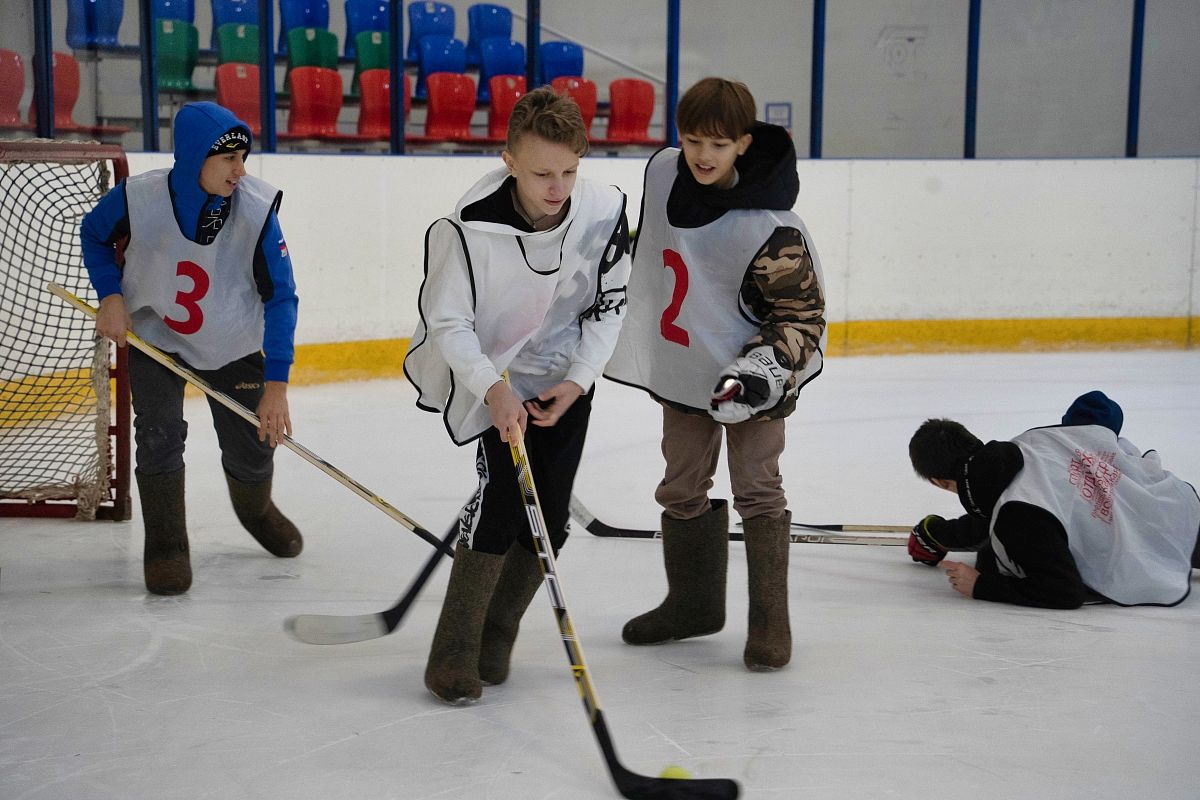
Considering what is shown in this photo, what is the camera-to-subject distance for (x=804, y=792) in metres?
1.44

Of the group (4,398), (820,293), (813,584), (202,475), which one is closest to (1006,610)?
(813,584)

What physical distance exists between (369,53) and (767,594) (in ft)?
17.8

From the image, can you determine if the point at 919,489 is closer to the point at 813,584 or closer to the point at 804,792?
the point at 813,584

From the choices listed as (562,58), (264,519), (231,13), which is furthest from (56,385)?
(562,58)

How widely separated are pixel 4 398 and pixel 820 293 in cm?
251

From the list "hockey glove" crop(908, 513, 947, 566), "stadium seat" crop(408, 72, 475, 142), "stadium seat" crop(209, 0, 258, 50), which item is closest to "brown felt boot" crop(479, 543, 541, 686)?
"hockey glove" crop(908, 513, 947, 566)

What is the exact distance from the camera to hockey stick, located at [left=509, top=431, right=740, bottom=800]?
1.39 m

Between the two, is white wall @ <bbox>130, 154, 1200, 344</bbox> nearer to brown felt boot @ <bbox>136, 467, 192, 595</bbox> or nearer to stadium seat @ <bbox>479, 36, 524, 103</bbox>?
stadium seat @ <bbox>479, 36, 524, 103</bbox>

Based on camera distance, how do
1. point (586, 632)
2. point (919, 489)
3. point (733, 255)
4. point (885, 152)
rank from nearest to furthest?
point (733, 255)
point (586, 632)
point (919, 489)
point (885, 152)

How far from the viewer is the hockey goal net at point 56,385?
9.12 feet

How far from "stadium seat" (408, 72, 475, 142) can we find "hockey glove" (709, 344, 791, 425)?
5108 millimetres

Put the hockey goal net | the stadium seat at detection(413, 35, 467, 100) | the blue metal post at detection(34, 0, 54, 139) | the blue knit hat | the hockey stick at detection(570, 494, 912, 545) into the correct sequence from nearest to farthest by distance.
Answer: the blue knit hat < the hockey stick at detection(570, 494, 912, 545) < the hockey goal net < the blue metal post at detection(34, 0, 54, 139) < the stadium seat at detection(413, 35, 467, 100)

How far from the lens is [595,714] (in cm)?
147

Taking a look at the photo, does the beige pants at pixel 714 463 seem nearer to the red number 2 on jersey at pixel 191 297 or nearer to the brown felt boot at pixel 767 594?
the brown felt boot at pixel 767 594
